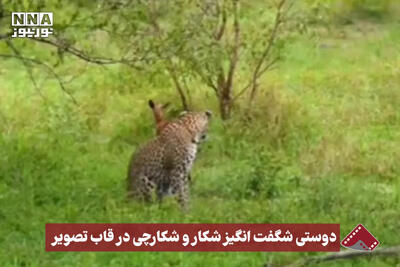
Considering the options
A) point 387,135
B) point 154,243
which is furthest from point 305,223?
point 387,135

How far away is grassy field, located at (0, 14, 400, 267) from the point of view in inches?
341

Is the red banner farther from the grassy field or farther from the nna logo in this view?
the nna logo

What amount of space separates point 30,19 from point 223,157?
9.60ft

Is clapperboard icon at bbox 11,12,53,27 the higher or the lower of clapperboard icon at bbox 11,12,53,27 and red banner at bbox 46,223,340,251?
the higher

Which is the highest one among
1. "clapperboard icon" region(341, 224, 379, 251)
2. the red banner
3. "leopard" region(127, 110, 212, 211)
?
"leopard" region(127, 110, 212, 211)

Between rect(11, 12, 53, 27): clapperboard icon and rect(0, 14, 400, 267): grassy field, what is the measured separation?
150 cm

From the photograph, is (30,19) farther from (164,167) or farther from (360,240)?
(360,240)

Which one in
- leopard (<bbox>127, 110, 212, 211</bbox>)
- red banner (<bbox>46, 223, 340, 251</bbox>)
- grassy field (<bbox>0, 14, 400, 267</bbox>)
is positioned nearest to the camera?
red banner (<bbox>46, 223, 340, 251</bbox>)

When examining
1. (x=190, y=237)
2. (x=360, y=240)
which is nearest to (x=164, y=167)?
(x=190, y=237)

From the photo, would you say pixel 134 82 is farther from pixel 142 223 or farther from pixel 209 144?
pixel 142 223

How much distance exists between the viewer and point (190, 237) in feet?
27.0

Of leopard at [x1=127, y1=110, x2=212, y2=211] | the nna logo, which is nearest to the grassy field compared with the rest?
leopard at [x1=127, y1=110, x2=212, y2=211]

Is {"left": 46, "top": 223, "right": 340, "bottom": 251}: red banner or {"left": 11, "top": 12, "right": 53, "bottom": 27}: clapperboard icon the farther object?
{"left": 11, "top": 12, "right": 53, "bottom": 27}: clapperboard icon

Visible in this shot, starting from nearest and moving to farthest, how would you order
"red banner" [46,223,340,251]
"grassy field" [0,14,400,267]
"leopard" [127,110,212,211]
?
"red banner" [46,223,340,251] < "grassy field" [0,14,400,267] < "leopard" [127,110,212,211]
